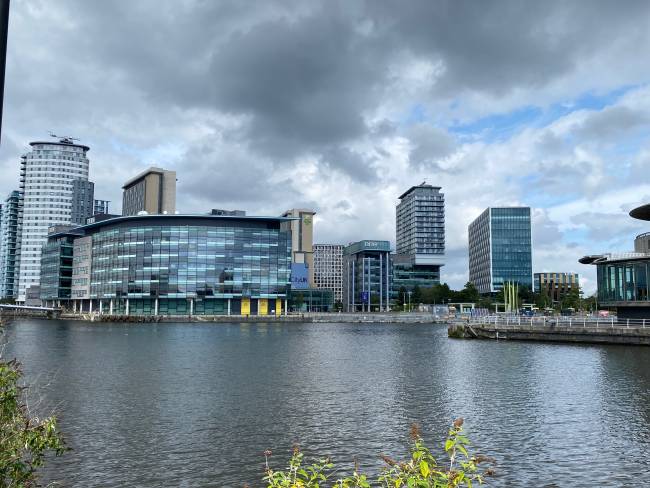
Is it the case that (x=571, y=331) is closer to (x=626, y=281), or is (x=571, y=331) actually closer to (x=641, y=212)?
(x=626, y=281)

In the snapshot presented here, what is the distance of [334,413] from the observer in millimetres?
34219

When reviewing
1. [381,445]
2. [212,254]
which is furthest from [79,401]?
[212,254]

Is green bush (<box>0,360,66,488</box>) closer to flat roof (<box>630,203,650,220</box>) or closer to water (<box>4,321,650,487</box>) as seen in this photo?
water (<box>4,321,650,487</box>)

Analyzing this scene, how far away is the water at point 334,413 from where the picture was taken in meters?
23.8

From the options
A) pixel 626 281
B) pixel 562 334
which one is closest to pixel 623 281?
pixel 626 281

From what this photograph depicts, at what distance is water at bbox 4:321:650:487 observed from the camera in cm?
2380

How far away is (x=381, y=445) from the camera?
1058 inches

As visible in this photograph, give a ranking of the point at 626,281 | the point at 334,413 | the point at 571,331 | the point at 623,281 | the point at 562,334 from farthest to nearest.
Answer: the point at 623,281, the point at 626,281, the point at 562,334, the point at 571,331, the point at 334,413

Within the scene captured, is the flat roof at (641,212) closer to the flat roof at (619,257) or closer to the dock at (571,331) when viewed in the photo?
the flat roof at (619,257)

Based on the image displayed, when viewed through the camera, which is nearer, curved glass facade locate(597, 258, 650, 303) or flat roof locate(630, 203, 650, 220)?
curved glass facade locate(597, 258, 650, 303)

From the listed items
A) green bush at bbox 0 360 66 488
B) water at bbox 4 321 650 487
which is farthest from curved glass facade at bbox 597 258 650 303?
green bush at bbox 0 360 66 488

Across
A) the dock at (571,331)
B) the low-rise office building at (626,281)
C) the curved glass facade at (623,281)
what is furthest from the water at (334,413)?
the curved glass facade at (623,281)

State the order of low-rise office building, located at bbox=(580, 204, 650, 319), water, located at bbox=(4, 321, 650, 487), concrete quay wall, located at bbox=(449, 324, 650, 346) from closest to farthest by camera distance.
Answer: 1. water, located at bbox=(4, 321, 650, 487)
2. concrete quay wall, located at bbox=(449, 324, 650, 346)
3. low-rise office building, located at bbox=(580, 204, 650, 319)

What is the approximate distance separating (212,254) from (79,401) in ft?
536
